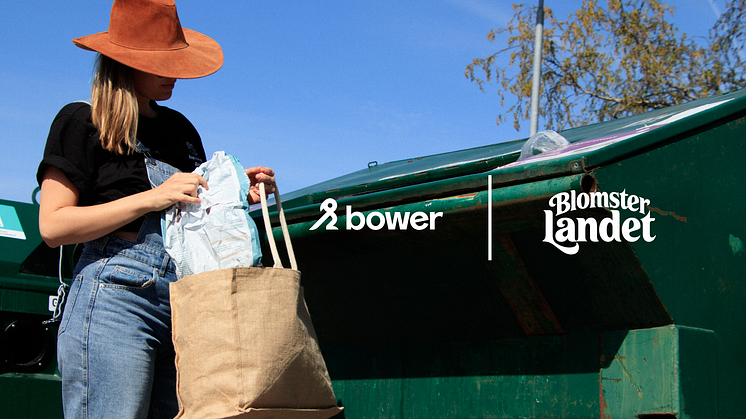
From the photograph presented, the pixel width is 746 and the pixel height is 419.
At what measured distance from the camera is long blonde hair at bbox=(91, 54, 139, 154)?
5.29 ft

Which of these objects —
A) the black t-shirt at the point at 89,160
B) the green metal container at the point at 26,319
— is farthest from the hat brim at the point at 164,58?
the green metal container at the point at 26,319

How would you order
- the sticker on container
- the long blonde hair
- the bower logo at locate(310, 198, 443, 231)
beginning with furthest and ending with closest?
the sticker on container < the bower logo at locate(310, 198, 443, 231) < the long blonde hair

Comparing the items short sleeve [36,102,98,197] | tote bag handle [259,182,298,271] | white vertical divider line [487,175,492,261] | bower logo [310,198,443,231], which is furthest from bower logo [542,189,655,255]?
short sleeve [36,102,98,197]

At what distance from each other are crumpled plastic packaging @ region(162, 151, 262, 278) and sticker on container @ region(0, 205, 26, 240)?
1377mm

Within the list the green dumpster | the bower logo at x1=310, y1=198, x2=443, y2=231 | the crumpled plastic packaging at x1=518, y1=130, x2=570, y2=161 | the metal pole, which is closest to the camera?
the green dumpster

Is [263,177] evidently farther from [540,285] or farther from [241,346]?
[540,285]

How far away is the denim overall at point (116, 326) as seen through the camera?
1.51 meters

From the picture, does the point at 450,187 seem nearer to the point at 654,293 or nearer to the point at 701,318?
the point at 654,293

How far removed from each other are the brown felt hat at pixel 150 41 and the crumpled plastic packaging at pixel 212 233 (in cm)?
32

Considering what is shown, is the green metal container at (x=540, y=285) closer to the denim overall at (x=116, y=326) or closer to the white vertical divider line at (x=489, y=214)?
the white vertical divider line at (x=489, y=214)

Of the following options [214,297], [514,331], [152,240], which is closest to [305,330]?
[214,297]

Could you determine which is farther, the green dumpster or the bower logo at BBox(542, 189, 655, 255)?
the green dumpster

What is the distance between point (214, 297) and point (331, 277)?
3.32 ft

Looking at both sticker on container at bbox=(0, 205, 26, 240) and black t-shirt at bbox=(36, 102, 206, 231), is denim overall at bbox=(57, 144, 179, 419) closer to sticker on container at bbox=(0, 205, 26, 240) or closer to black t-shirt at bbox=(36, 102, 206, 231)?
black t-shirt at bbox=(36, 102, 206, 231)
